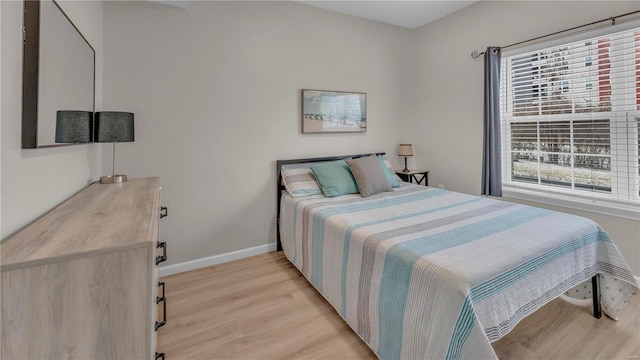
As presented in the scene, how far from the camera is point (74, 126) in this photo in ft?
5.08

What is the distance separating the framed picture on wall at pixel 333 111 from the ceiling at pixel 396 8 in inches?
37.0

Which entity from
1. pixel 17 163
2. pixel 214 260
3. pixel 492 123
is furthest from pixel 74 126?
pixel 492 123

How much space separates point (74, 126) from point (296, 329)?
175 cm

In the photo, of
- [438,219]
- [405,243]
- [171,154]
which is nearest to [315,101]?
[171,154]

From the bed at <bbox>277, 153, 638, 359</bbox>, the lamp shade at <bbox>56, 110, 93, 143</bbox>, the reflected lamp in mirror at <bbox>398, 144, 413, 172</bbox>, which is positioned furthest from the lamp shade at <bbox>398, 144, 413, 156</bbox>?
the lamp shade at <bbox>56, 110, 93, 143</bbox>

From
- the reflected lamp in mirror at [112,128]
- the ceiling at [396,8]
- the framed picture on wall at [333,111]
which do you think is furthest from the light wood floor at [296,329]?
the ceiling at [396,8]

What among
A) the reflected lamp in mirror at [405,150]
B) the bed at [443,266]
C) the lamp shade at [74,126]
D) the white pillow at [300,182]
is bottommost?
the bed at [443,266]

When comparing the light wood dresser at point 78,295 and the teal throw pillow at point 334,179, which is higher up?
the teal throw pillow at point 334,179

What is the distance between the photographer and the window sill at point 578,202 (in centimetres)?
236

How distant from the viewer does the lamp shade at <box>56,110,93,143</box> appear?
4.52ft

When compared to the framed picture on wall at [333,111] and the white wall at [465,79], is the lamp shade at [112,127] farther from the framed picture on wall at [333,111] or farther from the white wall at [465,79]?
the white wall at [465,79]

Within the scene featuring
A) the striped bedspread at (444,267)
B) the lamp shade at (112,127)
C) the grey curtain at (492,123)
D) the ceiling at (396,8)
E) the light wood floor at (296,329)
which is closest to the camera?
the striped bedspread at (444,267)

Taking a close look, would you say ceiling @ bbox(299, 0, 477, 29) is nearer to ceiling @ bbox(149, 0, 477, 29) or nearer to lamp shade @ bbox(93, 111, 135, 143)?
ceiling @ bbox(149, 0, 477, 29)

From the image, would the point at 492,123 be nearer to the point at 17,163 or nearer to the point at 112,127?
the point at 112,127
